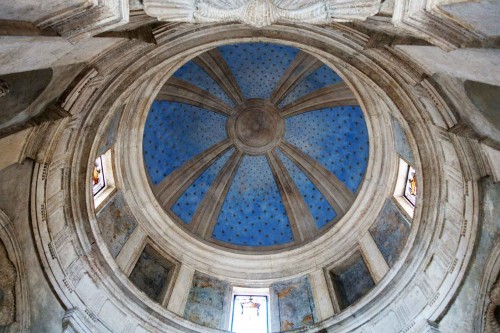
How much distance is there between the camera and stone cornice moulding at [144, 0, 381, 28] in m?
5.23

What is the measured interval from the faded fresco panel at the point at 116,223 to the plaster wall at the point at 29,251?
2.19 m

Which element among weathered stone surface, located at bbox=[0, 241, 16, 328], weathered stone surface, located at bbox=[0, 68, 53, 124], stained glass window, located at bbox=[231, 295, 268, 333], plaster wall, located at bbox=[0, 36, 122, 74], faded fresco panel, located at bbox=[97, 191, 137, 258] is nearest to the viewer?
plaster wall, located at bbox=[0, 36, 122, 74]

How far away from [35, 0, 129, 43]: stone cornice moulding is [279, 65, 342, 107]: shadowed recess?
32.4 ft

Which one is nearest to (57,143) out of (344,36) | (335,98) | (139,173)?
(139,173)

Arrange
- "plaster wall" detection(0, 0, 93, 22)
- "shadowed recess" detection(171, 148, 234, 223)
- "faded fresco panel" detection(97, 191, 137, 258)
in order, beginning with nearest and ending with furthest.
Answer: "plaster wall" detection(0, 0, 93, 22)
"faded fresco panel" detection(97, 191, 137, 258)
"shadowed recess" detection(171, 148, 234, 223)

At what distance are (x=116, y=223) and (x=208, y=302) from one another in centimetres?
317

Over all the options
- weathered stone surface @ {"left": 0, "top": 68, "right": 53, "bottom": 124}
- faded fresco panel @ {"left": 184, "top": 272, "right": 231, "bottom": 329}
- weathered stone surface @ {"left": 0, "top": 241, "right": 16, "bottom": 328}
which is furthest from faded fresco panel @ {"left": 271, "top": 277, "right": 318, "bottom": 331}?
weathered stone surface @ {"left": 0, "top": 68, "right": 53, "bottom": 124}

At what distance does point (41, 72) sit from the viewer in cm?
632

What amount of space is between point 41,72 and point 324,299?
8740 millimetres

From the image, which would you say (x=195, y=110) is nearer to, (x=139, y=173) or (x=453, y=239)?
(x=139, y=173)

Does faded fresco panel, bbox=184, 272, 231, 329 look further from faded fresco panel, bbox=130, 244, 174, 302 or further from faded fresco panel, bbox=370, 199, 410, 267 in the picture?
faded fresco panel, bbox=370, 199, 410, 267

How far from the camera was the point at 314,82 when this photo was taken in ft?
49.3

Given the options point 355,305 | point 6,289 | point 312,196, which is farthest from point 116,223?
point 312,196

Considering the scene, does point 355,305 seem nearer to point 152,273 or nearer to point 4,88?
point 152,273
